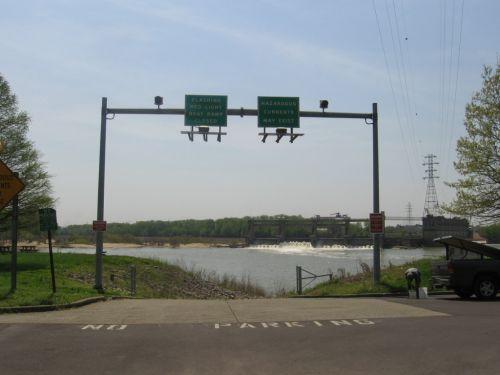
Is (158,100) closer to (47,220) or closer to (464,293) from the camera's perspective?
(47,220)

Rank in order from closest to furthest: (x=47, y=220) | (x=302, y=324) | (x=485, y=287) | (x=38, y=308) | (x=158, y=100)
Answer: (x=302, y=324), (x=38, y=308), (x=485, y=287), (x=47, y=220), (x=158, y=100)

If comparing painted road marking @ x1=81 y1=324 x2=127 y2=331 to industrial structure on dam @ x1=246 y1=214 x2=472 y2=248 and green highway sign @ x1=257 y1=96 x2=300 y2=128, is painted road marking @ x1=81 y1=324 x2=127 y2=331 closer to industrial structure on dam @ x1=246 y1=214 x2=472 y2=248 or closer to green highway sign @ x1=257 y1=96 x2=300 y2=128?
green highway sign @ x1=257 y1=96 x2=300 y2=128

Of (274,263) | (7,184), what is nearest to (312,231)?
(274,263)

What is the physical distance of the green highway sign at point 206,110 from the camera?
76.2 ft

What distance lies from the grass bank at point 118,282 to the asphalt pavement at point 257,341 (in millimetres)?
4917

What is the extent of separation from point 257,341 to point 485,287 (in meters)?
10.9

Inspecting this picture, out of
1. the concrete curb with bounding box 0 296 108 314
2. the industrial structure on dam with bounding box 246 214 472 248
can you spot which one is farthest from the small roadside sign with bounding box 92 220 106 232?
the industrial structure on dam with bounding box 246 214 472 248

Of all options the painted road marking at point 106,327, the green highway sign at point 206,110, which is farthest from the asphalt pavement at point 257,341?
the green highway sign at point 206,110

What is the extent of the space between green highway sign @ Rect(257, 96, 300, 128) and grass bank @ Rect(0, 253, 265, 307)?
A: 29.4 ft

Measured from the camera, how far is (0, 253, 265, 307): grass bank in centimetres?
1961

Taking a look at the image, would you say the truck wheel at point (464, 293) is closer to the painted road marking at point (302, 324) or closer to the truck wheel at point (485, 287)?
the truck wheel at point (485, 287)

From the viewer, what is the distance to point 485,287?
59.6 feet

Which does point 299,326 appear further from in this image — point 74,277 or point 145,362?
point 74,277

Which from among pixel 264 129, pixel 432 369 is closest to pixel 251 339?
pixel 432 369
